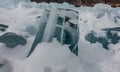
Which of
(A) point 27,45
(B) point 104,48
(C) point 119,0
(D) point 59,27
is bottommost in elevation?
(C) point 119,0

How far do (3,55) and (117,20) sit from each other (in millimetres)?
2789

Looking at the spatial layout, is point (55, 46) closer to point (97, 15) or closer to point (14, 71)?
point (14, 71)

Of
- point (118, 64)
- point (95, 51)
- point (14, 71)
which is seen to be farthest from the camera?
point (95, 51)

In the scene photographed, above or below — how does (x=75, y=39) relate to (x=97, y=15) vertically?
above

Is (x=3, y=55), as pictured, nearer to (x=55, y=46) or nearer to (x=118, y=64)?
(x=55, y=46)

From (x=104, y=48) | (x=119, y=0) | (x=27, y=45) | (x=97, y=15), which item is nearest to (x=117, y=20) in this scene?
(x=97, y=15)

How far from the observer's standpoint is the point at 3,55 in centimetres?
271

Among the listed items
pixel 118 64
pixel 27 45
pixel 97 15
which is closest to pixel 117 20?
pixel 97 15

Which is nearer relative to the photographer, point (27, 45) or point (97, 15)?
point (27, 45)

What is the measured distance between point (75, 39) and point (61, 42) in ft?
0.59

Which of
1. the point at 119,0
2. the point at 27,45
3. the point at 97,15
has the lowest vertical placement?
the point at 119,0

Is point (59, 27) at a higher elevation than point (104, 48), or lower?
A: higher

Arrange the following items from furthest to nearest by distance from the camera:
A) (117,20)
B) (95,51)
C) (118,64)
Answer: (117,20)
(95,51)
(118,64)

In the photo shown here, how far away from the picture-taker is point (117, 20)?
16.6ft
